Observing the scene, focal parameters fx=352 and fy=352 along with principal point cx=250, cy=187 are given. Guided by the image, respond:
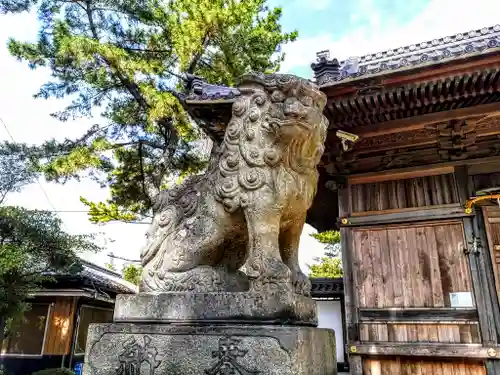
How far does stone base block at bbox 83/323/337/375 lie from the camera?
1.83 metres

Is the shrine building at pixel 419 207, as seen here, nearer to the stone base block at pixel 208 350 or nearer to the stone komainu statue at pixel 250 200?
the stone komainu statue at pixel 250 200

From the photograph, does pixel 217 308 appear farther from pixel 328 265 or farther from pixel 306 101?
pixel 328 265

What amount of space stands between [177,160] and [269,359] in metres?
9.49

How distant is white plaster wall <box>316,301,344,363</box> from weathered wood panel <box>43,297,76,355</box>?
8.08m

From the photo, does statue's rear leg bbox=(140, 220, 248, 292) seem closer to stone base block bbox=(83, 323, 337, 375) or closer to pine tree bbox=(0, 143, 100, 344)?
stone base block bbox=(83, 323, 337, 375)

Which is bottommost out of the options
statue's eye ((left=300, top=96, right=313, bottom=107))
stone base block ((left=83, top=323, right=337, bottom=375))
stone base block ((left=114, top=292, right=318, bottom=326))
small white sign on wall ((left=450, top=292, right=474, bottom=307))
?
stone base block ((left=83, top=323, right=337, bottom=375))

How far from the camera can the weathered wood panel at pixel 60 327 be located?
1102 centimetres

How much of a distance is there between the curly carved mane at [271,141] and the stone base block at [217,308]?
1.90ft

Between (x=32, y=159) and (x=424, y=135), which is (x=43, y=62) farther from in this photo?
(x=424, y=135)

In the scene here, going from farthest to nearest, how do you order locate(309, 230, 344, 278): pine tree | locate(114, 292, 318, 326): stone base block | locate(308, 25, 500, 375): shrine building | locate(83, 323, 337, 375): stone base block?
locate(309, 230, 344, 278): pine tree < locate(308, 25, 500, 375): shrine building < locate(114, 292, 318, 326): stone base block < locate(83, 323, 337, 375): stone base block

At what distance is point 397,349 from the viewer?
4648mm

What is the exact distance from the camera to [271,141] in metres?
2.36

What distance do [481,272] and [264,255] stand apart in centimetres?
394

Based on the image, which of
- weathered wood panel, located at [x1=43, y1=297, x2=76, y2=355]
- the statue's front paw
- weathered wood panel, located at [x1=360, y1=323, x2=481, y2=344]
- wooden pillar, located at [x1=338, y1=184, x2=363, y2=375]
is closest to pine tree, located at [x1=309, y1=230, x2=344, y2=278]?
weathered wood panel, located at [x1=43, y1=297, x2=76, y2=355]
